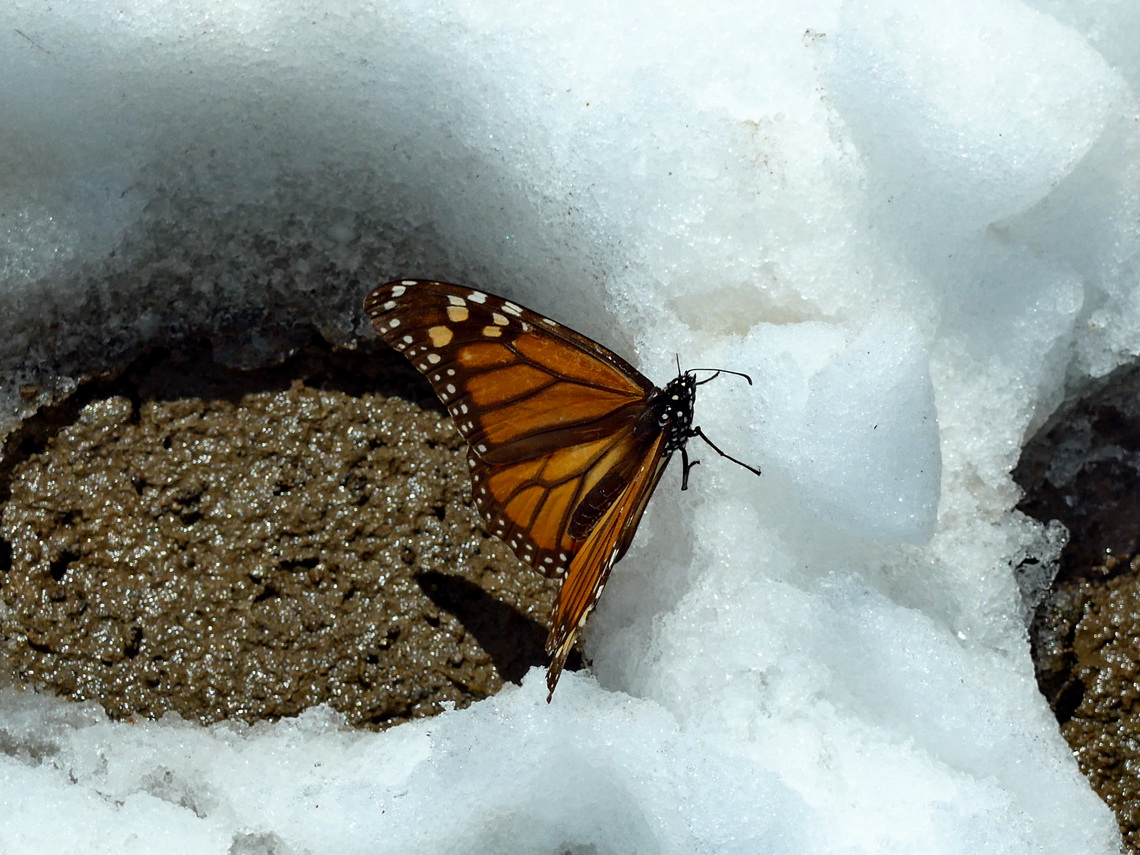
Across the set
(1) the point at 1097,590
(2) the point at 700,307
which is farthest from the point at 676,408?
(1) the point at 1097,590

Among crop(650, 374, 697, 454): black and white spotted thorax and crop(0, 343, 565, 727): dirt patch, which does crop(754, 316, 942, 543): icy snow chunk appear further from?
crop(0, 343, 565, 727): dirt patch

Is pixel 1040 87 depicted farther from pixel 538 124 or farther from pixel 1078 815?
pixel 1078 815

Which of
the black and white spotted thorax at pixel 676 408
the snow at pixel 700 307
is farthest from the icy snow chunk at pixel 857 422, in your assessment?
→ the black and white spotted thorax at pixel 676 408

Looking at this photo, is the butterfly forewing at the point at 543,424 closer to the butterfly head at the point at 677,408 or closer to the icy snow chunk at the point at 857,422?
the butterfly head at the point at 677,408

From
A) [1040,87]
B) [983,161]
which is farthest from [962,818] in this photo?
[1040,87]

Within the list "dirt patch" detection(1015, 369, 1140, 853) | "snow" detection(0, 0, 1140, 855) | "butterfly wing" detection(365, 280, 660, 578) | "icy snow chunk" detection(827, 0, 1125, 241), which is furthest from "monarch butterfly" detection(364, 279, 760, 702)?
"dirt patch" detection(1015, 369, 1140, 853)

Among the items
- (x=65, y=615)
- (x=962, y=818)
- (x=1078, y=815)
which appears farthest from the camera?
(x=65, y=615)
